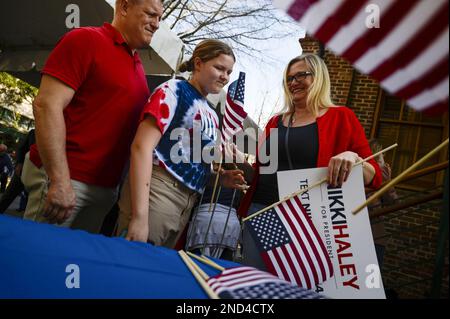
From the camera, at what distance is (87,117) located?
5.98 ft

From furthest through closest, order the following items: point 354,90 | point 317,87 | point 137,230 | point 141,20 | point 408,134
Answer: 1. point 354,90
2. point 408,134
3. point 317,87
4. point 141,20
5. point 137,230

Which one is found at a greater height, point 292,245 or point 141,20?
point 141,20

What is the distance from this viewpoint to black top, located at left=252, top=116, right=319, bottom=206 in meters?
2.08

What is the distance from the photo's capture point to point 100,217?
80.7 inches

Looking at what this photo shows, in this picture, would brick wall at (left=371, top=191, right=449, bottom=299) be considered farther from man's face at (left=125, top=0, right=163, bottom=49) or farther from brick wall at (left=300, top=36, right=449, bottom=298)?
man's face at (left=125, top=0, right=163, bottom=49)

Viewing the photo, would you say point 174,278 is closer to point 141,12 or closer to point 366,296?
point 366,296

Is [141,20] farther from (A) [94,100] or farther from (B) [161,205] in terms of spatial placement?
(B) [161,205]

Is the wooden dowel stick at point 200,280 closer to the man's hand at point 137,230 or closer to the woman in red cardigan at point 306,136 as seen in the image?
the man's hand at point 137,230

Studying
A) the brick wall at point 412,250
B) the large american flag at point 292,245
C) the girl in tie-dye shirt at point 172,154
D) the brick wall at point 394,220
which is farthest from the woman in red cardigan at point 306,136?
the brick wall at point 412,250

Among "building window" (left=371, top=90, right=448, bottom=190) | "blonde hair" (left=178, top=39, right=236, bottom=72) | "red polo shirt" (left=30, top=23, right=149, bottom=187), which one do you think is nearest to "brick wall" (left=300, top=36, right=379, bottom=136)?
"building window" (left=371, top=90, right=448, bottom=190)

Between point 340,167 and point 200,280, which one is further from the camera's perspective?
point 340,167

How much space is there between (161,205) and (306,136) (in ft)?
2.99

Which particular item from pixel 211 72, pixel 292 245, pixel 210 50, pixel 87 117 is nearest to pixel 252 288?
pixel 292 245

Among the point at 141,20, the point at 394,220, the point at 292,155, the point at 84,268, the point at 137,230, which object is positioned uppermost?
the point at 141,20
